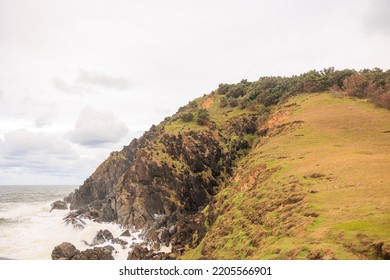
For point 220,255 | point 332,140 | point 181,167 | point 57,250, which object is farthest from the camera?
point 181,167

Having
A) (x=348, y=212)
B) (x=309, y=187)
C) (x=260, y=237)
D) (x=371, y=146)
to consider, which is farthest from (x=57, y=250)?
(x=371, y=146)

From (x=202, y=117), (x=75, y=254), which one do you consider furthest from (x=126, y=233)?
(x=202, y=117)

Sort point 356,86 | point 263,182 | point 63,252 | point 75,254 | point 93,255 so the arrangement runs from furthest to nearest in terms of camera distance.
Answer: point 356,86
point 63,252
point 75,254
point 93,255
point 263,182

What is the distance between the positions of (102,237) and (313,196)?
90.9 feet

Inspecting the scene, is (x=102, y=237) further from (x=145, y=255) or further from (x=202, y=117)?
(x=202, y=117)

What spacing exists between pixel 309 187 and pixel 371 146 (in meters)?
10.4

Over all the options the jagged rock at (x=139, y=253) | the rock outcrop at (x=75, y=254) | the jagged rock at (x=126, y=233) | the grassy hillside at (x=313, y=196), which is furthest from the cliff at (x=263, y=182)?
the rock outcrop at (x=75, y=254)

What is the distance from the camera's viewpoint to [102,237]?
35.1m

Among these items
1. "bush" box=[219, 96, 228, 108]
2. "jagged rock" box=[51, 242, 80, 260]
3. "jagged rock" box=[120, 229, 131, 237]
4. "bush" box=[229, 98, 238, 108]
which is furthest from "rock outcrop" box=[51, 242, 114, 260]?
"bush" box=[219, 96, 228, 108]

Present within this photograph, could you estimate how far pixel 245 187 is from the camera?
74.9 feet

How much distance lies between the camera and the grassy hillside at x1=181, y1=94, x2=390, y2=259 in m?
10.9

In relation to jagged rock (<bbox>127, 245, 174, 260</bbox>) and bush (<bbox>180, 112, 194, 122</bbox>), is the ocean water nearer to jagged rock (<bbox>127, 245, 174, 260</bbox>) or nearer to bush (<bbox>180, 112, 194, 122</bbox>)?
jagged rock (<bbox>127, 245, 174, 260</bbox>)

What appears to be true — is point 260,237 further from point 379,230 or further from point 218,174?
point 218,174

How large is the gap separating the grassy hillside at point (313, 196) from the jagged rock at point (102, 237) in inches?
627
